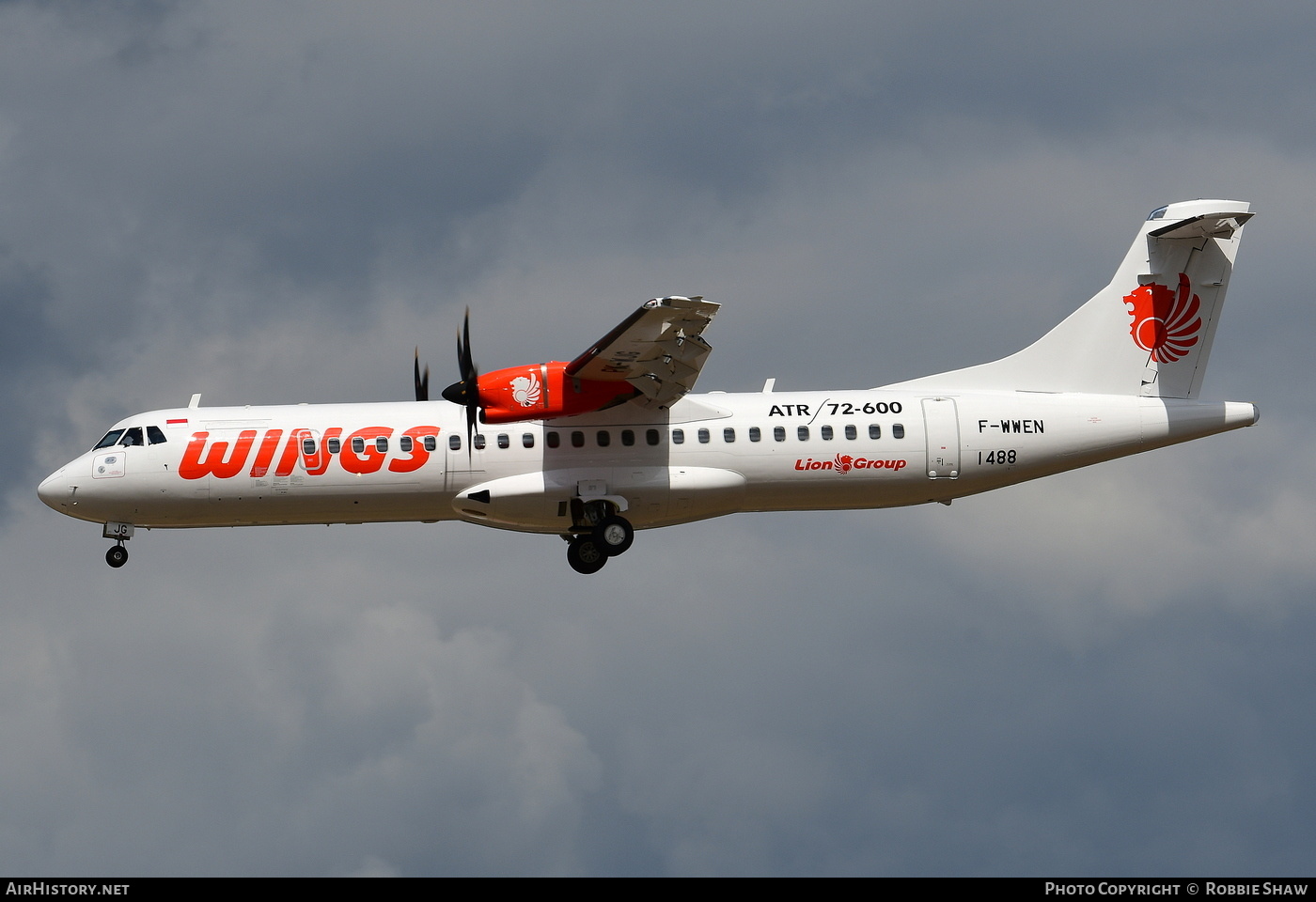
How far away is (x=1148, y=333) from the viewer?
35844 millimetres

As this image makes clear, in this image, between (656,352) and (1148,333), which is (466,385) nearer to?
(656,352)

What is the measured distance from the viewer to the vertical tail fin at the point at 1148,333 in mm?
35562

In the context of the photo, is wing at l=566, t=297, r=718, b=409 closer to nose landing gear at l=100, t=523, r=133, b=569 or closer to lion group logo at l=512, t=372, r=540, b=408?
lion group logo at l=512, t=372, r=540, b=408

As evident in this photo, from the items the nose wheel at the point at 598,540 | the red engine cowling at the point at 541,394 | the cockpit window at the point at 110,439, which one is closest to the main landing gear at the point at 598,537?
the nose wheel at the point at 598,540

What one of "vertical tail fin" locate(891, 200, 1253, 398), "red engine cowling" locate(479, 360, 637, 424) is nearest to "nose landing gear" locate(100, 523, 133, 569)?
"red engine cowling" locate(479, 360, 637, 424)

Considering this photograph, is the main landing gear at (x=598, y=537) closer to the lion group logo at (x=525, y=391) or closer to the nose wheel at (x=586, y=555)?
the nose wheel at (x=586, y=555)

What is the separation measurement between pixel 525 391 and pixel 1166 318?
13.7 metres

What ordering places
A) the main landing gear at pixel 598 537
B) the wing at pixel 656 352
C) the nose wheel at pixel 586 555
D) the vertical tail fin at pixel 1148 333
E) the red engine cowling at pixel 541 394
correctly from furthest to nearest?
the vertical tail fin at pixel 1148 333 → the nose wheel at pixel 586 555 → the main landing gear at pixel 598 537 → the red engine cowling at pixel 541 394 → the wing at pixel 656 352

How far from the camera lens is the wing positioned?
30.7 m

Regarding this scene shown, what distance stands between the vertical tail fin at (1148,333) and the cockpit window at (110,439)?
15710mm

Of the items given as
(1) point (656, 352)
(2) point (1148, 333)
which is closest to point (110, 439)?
(1) point (656, 352)

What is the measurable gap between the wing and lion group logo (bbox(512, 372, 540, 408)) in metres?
0.73

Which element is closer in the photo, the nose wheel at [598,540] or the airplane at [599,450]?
the airplane at [599,450]
